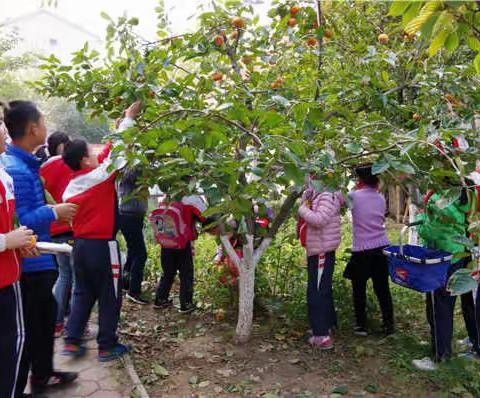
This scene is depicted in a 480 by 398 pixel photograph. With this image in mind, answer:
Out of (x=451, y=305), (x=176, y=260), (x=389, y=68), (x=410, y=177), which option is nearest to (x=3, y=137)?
(x=410, y=177)

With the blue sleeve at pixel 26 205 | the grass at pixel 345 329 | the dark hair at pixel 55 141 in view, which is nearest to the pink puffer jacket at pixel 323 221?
the grass at pixel 345 329

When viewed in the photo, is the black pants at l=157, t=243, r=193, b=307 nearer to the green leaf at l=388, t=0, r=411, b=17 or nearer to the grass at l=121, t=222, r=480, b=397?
the grass at l=121, t=222, r=480, b=397

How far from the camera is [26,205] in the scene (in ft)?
8.92

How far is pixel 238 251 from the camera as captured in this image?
4.24 meters

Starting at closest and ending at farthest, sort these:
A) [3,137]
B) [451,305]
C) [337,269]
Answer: [3,137] < [451,305] < [337,269]

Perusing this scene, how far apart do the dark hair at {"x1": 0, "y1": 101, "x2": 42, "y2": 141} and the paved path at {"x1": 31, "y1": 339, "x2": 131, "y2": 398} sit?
1.62 meters

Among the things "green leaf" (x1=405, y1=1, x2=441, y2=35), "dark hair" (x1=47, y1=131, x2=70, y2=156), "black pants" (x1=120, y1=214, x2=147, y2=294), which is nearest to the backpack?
"black pants" (x1=120, y1=214, x2=147, y2=294)

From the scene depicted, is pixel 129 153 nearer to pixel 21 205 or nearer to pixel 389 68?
pixel 21 205

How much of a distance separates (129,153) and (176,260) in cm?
232

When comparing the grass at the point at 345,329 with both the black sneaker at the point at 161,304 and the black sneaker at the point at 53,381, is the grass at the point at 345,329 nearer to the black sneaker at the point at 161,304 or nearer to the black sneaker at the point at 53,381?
the black sneaker at the point at 161,304

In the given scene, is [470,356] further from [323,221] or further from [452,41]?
[452,41]

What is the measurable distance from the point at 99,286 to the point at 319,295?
5.56 feet

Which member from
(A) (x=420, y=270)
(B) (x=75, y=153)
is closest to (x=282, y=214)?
(A) (x=420, y=270)

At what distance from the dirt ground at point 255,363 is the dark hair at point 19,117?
1.81 m
